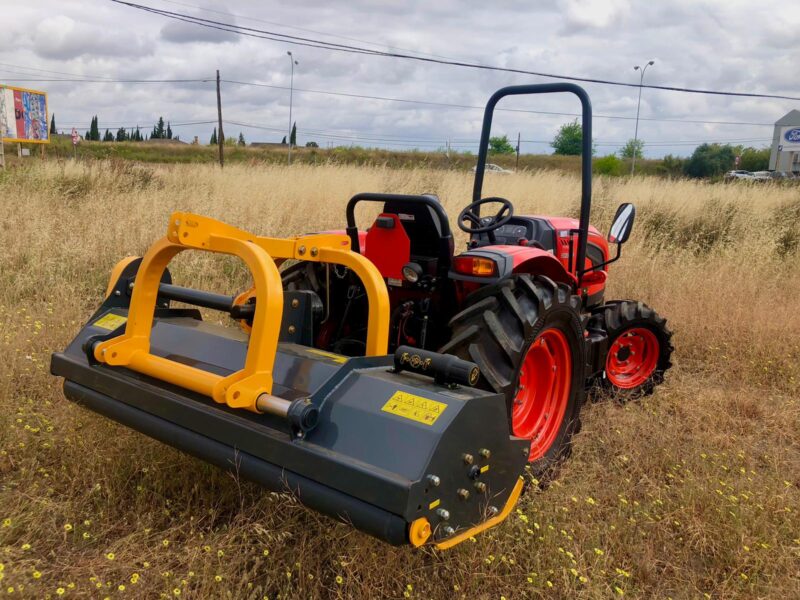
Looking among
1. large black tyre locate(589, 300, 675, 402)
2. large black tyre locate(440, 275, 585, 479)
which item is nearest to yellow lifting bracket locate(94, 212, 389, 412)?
large black tyre locate(440, 275, 585, 479)

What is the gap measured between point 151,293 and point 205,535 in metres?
0.95

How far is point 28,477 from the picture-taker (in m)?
2.64

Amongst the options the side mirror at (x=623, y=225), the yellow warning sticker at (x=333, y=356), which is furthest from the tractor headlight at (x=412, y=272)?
the side mirror at (x=623, y=225)

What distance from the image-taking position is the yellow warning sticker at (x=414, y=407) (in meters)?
1.87

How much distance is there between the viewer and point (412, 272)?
2.78 m

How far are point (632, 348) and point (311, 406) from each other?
2.94m

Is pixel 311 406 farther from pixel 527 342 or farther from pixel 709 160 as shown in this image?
pixel 709 160

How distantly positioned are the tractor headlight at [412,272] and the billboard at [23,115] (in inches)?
526

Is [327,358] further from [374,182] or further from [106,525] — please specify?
[374,182]

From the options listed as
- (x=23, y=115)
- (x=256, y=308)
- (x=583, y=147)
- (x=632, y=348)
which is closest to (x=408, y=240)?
(x=256, y=308)

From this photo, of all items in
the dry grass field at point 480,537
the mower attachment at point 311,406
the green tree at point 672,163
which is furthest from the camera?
the green tree at point 672,163

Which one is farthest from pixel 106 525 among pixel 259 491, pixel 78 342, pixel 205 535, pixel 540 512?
pixel 540 512

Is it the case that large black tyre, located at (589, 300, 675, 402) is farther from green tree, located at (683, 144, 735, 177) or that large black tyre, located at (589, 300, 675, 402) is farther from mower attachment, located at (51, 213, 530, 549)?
green tree, located at (683, 144, 735, 177)

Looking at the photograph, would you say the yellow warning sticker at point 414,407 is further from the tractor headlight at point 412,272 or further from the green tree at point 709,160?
the green tree at point 709,160
